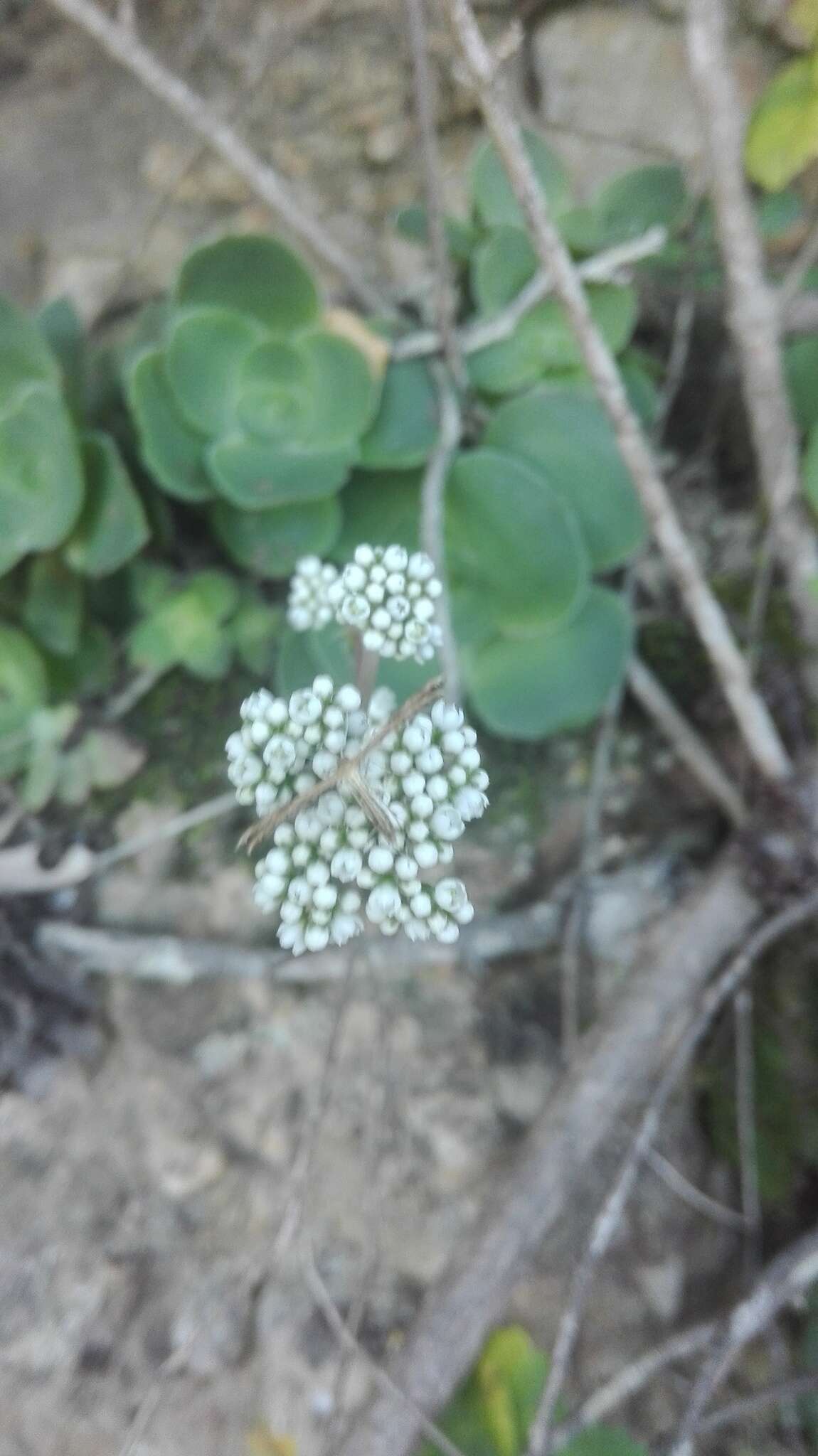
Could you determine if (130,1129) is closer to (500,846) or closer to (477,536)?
(500,846)

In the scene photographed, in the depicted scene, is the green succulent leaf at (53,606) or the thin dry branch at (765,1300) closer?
the thin dry branch at (765,1300)

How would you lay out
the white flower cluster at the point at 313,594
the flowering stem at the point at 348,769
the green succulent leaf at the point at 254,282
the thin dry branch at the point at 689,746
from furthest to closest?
the thin dry branch at the point at 689,746, the green succulent leaf at the point at 254,282, the white flower cluster at the point at 313,594, the flowering stem at the point at 348,769

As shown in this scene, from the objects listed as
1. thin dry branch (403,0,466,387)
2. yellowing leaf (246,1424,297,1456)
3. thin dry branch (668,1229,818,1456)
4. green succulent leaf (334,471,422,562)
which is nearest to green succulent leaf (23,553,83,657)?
green succulent leaf (334,471,422,562)

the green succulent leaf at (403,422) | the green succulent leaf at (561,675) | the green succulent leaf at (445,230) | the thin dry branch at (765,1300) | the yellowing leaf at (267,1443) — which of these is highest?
the green succulent leaf at (445,230)

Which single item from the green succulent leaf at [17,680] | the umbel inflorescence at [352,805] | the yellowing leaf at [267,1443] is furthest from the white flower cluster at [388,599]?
the yellowing leaf at [267,1443]

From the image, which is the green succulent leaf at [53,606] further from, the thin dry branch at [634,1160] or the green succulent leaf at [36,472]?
the thin dry branch at [634,1160]

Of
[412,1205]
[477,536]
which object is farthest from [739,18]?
[412,1205]
